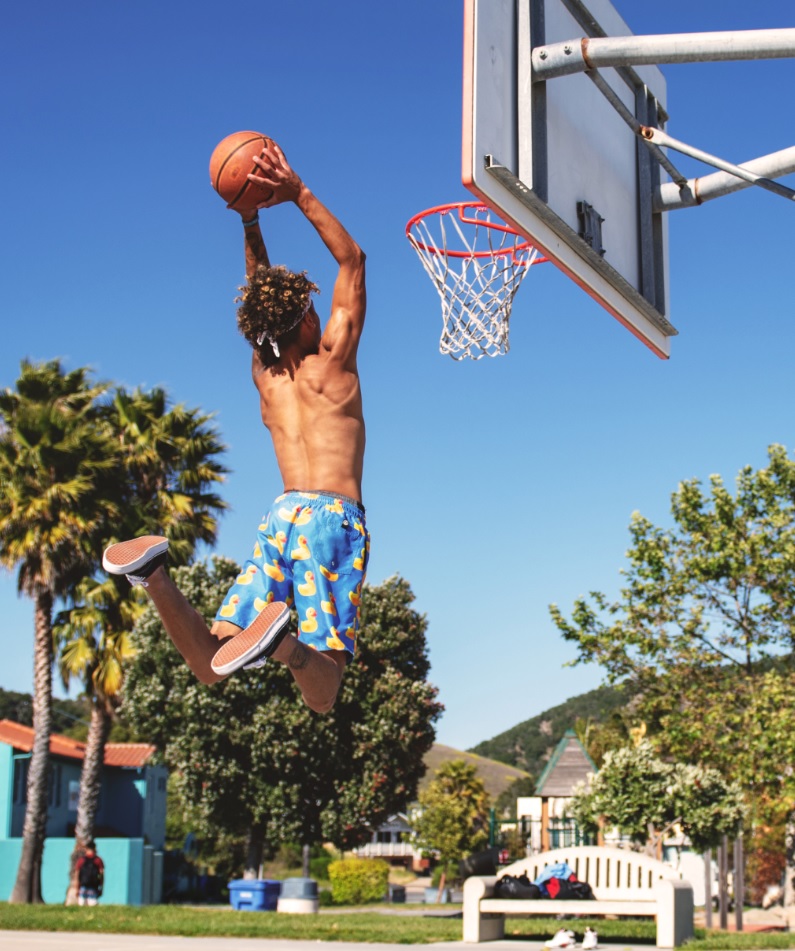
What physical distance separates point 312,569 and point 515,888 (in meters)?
9.87

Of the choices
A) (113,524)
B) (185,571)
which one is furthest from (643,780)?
(113,524)

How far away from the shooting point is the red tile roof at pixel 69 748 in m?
32.0

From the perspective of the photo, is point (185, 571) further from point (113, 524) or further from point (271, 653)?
point (271, 653)

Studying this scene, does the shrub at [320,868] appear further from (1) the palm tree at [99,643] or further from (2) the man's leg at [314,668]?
(2) the man's leg at [314,668]

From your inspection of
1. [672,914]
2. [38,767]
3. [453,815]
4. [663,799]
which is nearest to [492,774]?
[453,815]

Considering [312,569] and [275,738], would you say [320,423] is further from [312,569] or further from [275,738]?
[275,738]

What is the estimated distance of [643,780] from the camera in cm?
2462

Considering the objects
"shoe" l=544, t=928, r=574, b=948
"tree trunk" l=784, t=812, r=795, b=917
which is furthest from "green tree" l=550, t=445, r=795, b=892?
"shoe" l=544, t=928, r=574, b=948

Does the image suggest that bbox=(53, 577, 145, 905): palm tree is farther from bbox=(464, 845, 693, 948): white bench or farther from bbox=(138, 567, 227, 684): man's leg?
bbox=(138, 567, 227, 684): man's leg

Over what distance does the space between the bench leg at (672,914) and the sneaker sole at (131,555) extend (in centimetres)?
1014

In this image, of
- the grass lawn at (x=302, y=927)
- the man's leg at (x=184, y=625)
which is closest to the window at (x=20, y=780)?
the grass lawn at (x=302, y=927)

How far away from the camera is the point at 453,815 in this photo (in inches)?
1644

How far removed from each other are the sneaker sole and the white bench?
9922 millimetres

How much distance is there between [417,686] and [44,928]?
12.6 meters
